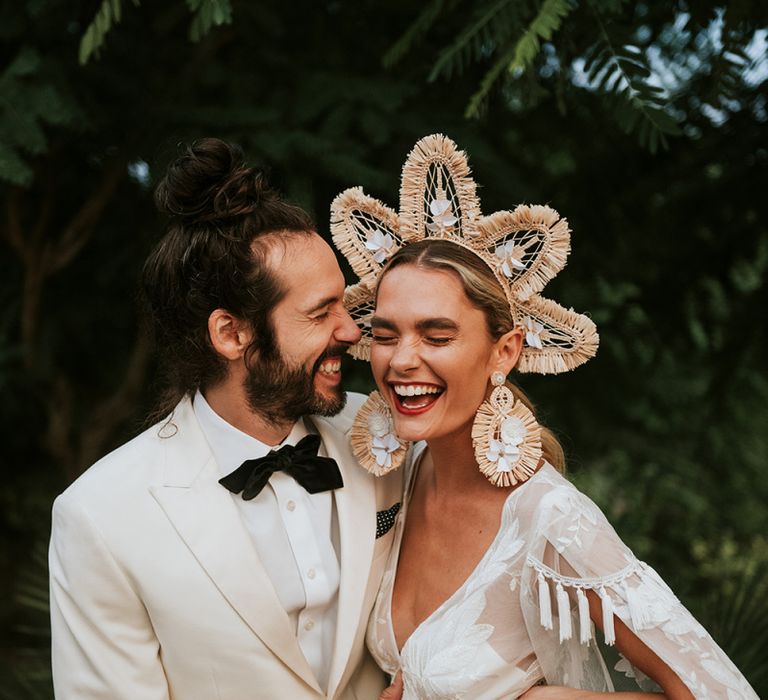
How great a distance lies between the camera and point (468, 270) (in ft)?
9.09

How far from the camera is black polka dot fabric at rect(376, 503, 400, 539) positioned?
3082 millimetres

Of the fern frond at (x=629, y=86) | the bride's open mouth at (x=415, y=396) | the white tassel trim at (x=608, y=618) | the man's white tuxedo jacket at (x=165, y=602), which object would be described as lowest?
the man's white tuxedo jacket at (x=165, y=602)

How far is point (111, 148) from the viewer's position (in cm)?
448

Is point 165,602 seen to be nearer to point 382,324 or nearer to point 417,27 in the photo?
point 382,324

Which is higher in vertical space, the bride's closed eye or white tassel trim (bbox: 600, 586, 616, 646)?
the bride's closed eye

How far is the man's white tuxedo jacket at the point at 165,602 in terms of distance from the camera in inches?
108

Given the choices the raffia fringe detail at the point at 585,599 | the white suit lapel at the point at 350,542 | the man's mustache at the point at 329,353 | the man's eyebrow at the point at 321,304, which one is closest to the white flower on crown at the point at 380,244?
the man's eyebrow at the point at 321,304

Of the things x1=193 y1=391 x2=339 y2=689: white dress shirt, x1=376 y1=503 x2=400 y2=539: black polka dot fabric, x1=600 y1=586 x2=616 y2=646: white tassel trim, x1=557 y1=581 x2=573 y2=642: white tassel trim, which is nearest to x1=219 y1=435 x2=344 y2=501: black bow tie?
x1=193 y1=391 x2=339 y2=689: white dress shirt

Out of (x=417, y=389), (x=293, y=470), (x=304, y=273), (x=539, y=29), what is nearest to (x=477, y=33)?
(x=539, y=29)

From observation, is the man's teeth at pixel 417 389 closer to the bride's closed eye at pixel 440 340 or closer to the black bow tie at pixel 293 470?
the bride's closed eye at pixel 440 340

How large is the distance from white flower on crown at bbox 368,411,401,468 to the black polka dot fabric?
17 centimetres

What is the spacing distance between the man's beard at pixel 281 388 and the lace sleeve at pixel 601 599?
81cm

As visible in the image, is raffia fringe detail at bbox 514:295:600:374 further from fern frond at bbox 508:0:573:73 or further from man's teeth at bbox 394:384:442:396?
fern frond at bbox 508:0:573:73

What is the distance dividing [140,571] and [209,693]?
40 centimetres
